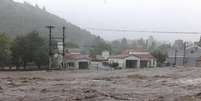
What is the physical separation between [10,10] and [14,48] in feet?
95.3

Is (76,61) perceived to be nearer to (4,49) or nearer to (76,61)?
(76,61)

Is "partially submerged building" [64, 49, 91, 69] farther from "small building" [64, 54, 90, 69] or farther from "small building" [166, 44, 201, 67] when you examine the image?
"small building" [166, 44, 201, 67]

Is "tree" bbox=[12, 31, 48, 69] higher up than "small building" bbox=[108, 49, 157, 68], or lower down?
higher up

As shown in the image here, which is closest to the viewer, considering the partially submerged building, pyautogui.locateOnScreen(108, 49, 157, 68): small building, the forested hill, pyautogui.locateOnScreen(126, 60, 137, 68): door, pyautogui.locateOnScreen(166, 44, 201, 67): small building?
the partially submerged building

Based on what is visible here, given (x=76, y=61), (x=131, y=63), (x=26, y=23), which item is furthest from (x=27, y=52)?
(x=26, y=23)

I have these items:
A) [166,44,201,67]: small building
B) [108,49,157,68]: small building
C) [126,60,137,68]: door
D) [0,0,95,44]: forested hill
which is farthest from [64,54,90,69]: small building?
[166,44,201,67]: small building

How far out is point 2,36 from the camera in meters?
37.1

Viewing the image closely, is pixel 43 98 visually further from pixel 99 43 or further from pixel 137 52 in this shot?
pixel 99 43

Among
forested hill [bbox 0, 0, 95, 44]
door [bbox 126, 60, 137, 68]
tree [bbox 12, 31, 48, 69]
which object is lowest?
door [bbox 126, 60, 137, 68]

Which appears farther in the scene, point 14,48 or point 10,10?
point 10,10

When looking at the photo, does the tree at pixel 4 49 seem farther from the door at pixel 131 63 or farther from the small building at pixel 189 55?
the small building at pixel 189 55

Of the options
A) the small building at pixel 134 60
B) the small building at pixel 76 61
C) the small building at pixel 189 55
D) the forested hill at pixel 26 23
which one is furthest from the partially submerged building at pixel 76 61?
the small building at pixel 189 55

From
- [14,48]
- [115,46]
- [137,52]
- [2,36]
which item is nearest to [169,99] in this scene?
[2,36]

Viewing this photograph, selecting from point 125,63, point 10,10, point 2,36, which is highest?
point 10,10
